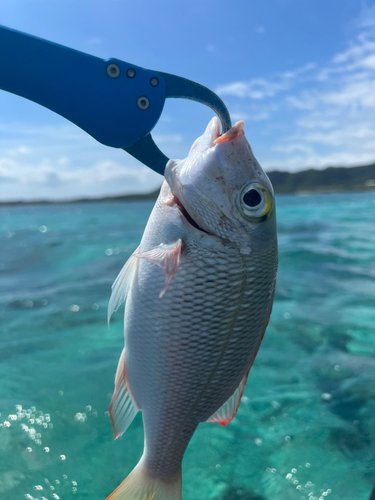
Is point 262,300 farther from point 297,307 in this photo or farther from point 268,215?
point 297,307

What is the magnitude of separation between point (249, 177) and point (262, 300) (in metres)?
0.58

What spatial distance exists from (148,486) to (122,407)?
411 millimetres

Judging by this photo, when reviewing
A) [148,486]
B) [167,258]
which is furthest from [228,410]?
[167,258]

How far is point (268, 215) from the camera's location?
178cm

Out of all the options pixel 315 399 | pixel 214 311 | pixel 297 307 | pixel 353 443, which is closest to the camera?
pixel 214 311

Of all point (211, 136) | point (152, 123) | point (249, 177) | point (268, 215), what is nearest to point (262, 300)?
point (268, 215)

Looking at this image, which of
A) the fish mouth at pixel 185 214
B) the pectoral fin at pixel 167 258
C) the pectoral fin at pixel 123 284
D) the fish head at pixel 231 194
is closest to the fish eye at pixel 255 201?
the fish head at pixel 231 194

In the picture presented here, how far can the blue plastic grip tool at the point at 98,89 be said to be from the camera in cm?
165

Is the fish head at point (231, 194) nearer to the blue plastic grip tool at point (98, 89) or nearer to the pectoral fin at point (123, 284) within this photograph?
the blue plastic grip tool at point (98, 89)

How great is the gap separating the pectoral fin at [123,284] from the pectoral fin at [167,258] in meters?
0.22

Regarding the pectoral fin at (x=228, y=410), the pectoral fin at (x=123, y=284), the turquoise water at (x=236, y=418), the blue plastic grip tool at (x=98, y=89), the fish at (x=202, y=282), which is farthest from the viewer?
the turquoise water at (x=236, y=418)

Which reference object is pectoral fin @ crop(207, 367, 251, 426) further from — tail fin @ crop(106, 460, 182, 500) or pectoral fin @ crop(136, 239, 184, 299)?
pectoral fin @ crop(136, 239, 184, 299)

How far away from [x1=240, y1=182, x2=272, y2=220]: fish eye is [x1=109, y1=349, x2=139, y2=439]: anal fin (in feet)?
3.35

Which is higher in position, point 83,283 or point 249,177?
A: point 249,177
